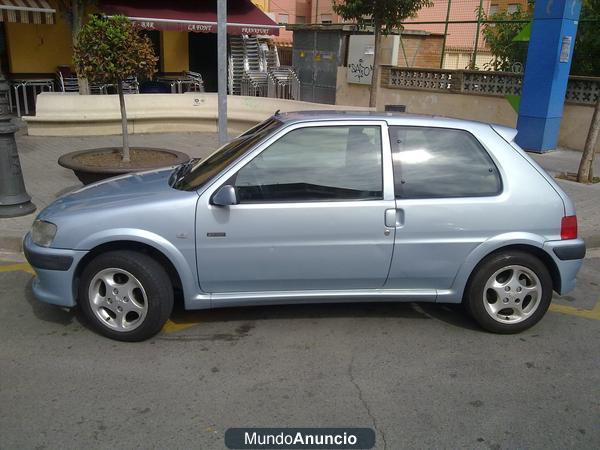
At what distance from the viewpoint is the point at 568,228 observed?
160 inches

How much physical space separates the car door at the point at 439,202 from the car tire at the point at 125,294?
5.35ft

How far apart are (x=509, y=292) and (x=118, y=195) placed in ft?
9.51

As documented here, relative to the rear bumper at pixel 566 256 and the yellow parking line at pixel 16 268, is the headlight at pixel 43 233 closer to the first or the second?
the yellow parking line at pixel 16 268

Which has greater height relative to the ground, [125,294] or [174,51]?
[174,51]

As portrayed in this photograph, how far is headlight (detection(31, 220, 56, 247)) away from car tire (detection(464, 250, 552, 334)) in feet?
9.76

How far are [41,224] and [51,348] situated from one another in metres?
0.86

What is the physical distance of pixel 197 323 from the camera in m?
4.29

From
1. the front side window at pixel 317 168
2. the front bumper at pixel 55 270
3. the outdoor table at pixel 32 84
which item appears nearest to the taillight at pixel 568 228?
the front side window at pixel 317 168

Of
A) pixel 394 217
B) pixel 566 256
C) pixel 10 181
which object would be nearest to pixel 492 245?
pixel 566 256

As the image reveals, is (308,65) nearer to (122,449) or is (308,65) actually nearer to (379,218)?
(379,218)

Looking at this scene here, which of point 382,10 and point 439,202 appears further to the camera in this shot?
point 382,10

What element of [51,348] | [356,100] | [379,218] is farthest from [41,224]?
[356,100]

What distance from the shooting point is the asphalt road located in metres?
3.06

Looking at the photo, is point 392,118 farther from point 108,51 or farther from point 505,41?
point 505,41
